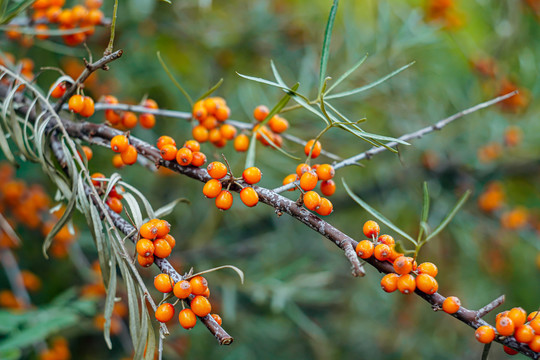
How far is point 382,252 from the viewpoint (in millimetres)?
444

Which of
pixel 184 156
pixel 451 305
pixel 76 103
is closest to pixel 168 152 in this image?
pixel 184 156

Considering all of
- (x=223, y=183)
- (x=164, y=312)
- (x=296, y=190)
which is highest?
(x=223, y=183)

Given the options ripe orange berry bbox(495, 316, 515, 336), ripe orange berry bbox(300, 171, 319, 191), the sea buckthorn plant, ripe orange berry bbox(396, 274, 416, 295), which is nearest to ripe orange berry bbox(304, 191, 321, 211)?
ripe orange berry bbox(300, 171, 319, 191)

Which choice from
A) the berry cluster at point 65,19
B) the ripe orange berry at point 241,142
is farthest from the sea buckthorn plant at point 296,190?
the ripe orange berry at point 241,142

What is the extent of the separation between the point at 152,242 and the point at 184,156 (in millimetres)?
103

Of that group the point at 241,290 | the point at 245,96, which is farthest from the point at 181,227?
the point at 245,96

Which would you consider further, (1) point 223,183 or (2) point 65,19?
(2) point 65,19

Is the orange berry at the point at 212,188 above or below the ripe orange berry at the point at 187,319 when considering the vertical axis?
above

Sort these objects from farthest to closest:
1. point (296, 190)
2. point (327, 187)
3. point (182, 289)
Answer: point (296, 190)
point (327, 187)
point (182, 289)

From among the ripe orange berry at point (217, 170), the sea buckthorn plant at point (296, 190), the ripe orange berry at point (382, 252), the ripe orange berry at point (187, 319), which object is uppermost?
the ripe orange berry at point (217, 170)

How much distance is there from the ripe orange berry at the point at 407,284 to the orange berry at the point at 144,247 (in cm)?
26

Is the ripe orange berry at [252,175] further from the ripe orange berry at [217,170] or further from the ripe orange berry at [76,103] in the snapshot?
the ripe orange berry at [76,103]

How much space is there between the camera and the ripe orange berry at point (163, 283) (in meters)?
0.43

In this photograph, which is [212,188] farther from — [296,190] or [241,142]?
[296,190]
